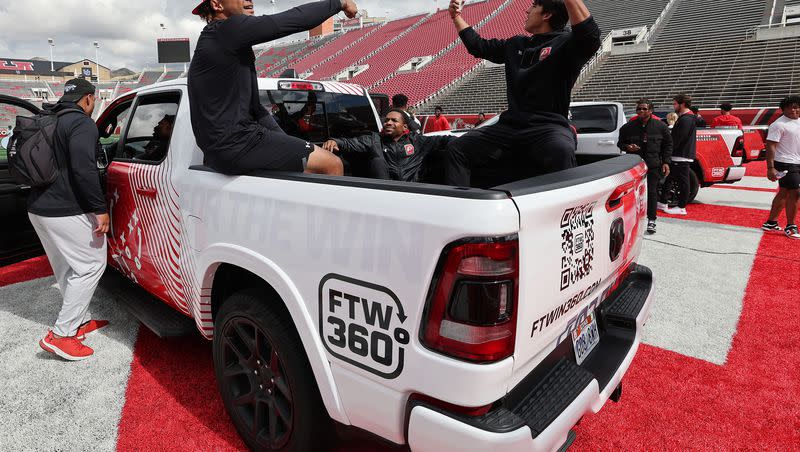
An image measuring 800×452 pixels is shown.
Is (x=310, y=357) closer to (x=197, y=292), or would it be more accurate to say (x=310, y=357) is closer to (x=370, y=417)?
(x=370, y=417)

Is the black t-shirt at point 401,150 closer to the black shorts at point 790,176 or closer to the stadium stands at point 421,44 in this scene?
the black shorts at point 790,176

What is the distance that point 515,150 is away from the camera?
9.02ft

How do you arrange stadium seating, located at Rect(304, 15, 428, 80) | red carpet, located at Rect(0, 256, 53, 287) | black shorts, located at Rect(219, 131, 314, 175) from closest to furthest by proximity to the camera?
1. black shorts, located at Rect(219, 131, 314, 175)
2. red carpet, located at Rect(0, 256, 53, 287)
3. stadium seating, located at Rect(304, 15, 428, 80)

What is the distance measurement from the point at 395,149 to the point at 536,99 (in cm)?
107

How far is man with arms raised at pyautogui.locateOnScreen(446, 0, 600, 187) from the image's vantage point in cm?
251

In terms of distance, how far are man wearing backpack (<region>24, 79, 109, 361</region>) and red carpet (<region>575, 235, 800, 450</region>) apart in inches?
120

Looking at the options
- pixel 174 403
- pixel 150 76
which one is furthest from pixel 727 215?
pixel 150 76

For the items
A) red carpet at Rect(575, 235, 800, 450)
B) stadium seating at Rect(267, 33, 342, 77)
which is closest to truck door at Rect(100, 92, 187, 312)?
red carpet at Rect(575, 235, 800, 450)

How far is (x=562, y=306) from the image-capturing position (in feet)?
5.38

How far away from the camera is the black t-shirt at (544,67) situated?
2.42m

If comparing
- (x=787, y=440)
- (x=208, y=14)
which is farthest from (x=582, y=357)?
(x=208, y=14)

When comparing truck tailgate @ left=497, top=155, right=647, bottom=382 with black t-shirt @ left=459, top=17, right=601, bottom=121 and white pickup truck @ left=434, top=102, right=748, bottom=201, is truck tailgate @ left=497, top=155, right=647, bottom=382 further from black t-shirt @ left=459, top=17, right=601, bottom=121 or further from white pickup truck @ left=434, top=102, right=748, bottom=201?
white pickup truck @ left=434, top=102, right=748, bottom=201

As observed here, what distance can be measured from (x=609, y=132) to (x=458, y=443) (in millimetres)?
7874

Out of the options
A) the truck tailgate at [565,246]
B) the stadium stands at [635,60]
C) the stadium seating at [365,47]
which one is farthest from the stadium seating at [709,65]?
the stadium seating at [365,47]
